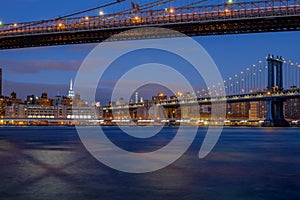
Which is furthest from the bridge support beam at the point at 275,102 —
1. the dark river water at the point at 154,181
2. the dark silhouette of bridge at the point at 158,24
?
the dark river water at the point at 154,181

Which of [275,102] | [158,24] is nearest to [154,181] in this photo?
[158,24]

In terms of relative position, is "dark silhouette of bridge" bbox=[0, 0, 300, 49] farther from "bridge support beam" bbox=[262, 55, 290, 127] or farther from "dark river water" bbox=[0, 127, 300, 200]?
"bridge support beam" bbox=[262, 55, 290, 127]

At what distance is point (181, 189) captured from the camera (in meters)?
8.77

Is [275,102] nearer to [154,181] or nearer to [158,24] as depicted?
[158,24]

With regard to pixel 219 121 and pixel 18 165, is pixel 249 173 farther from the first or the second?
pixel 219 121

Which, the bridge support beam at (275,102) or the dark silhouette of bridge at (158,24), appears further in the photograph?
the bridge support beam at (275,102)

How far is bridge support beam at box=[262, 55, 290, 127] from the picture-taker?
195 feet

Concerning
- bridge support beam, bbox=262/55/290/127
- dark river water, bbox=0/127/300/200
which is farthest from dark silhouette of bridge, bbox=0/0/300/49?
bridge support beam, bbox=262/55/290/127

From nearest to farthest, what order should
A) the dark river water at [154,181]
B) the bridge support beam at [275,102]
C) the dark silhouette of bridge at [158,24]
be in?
the dark river water at [154,181] < the dark silhouette of bridge at [158,24] < the bridge support beam at [275,102]

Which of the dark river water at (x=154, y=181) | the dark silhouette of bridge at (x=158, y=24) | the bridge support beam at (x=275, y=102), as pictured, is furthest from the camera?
the bridge support beam at (x=275, y=102)

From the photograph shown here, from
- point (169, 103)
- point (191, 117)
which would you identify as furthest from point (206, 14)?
point (191, 117)

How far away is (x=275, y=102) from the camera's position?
59.1 metres

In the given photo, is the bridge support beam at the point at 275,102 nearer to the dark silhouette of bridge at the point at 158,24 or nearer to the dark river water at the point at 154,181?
the dark silhouette of bridge at the point at 158,24

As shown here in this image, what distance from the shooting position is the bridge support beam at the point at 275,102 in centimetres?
5958
